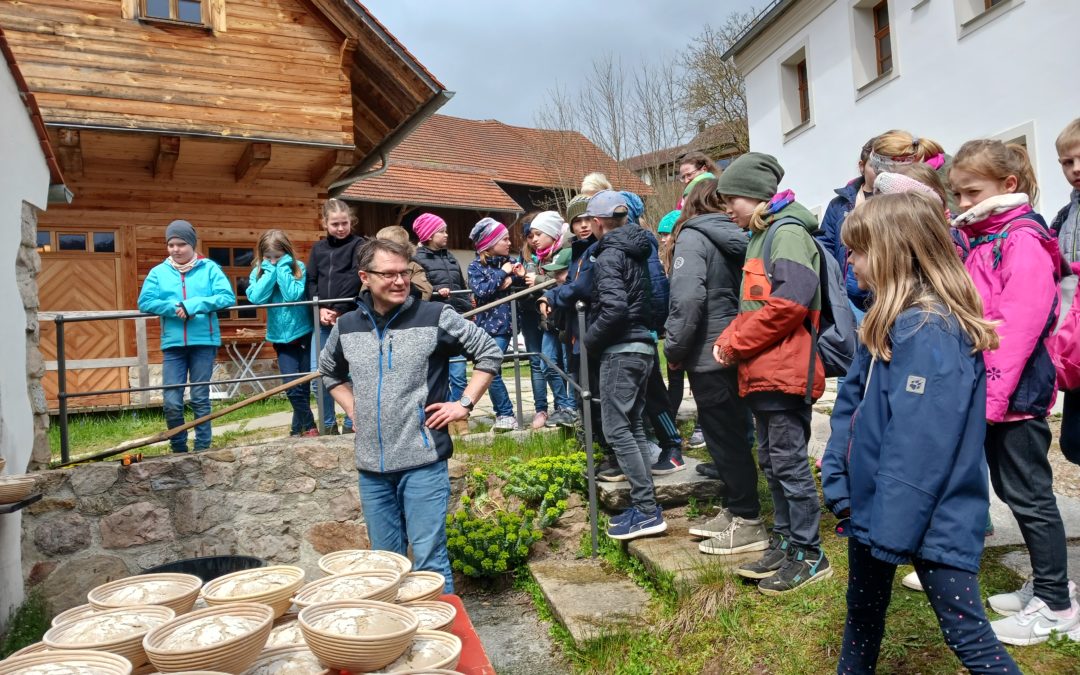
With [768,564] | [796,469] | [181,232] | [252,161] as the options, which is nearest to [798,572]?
[768,564]

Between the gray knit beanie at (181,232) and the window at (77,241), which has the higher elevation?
the window at (77,241)

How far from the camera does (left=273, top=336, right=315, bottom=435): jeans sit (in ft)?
18.1

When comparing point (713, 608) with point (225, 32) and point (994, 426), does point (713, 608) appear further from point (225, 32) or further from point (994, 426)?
point (225, 32)

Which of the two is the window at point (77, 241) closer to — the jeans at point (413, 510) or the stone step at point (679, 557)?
the jeans at point (413, 510)

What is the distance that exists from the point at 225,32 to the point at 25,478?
7821mm

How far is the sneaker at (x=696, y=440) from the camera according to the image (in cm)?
536

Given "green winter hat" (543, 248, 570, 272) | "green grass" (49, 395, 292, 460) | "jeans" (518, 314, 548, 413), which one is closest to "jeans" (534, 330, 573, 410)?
"jeans" (518, 314, 548, 413)

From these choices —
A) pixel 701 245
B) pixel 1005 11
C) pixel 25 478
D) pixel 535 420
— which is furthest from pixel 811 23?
pixel 25 478

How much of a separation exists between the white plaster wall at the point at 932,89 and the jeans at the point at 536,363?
5932 mm

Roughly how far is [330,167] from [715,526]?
8019 millimetres

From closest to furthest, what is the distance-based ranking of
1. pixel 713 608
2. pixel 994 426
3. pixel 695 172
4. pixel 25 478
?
pixel 994 426 < pixel 25 478 < pixel 713 608 < pixel 695 172

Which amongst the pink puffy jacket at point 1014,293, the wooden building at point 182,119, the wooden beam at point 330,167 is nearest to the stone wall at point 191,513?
the pink puffy jacket at point 1014,293

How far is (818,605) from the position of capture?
3.04 metres

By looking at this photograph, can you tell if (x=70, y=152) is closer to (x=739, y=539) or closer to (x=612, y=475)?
(x=612, y=475)
